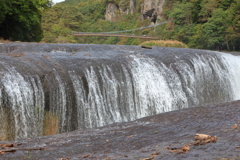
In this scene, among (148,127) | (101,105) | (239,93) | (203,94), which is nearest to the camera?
(148,127)

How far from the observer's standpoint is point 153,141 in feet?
18.7

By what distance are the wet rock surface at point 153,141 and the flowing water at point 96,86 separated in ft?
7.78

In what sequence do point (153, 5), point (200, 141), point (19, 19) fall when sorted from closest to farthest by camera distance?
1. point (200, 141)
2. point (19, 19)
3. point (153, 5)

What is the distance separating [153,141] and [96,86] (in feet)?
17.7

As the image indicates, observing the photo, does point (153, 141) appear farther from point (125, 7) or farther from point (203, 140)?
point (125, 7)

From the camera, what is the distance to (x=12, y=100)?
8.50 m

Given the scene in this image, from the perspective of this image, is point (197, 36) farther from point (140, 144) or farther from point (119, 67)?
point (140, 144)

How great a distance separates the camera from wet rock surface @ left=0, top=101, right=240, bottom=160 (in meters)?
4.55

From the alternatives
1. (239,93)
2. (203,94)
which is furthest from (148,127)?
(239,93)

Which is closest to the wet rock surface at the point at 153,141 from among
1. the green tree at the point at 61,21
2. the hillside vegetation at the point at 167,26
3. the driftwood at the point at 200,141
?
the driftwood at the point at 200,141

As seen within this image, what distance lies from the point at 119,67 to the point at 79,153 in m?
7.06

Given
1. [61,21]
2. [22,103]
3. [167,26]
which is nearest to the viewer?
[22,103]

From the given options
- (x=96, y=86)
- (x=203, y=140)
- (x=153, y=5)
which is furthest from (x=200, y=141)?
(x=153, y=5)

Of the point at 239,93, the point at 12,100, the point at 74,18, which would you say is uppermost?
the point at 74,18
